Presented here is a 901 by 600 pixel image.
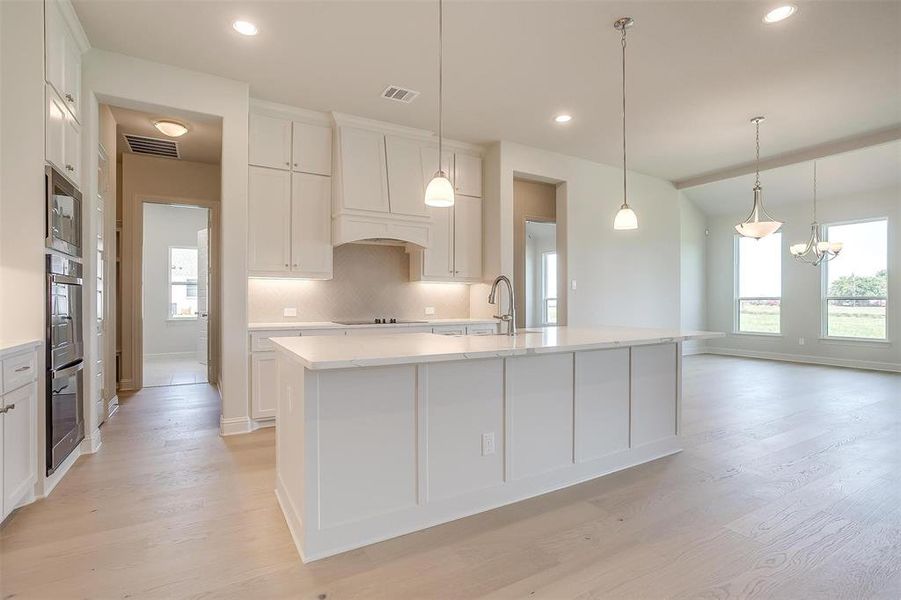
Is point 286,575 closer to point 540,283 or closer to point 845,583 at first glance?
Result: point 845,583

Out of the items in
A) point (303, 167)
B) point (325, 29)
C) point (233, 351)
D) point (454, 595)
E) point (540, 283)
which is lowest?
point (454, 595)

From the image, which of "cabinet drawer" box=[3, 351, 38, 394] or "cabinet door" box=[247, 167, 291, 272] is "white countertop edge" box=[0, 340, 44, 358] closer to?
"cabinet drawer" box=[3, 351, 38, 394]

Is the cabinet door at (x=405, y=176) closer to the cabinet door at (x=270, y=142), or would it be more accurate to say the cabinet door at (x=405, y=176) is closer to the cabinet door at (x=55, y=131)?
the cabinet door at (x=270, y=142)

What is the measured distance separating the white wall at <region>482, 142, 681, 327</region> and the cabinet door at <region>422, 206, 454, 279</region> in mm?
476

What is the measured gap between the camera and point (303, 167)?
4.45m

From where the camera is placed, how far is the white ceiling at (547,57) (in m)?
2.97

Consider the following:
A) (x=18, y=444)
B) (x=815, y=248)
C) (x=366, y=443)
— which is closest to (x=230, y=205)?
(x=18, y=444)

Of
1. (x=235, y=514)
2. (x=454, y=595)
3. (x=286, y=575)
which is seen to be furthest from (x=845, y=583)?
(x=235, y=514)

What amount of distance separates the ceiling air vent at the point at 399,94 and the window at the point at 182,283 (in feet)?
22.7

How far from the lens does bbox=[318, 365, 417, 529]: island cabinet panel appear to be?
200 cm

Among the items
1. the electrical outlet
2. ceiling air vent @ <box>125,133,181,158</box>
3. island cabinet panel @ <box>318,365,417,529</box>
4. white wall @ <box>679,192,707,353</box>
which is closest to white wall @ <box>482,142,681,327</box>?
white wall @ <box>679,192,707,353</box>

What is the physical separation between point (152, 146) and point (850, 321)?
10.3 m

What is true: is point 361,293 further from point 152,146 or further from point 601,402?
point 601,402

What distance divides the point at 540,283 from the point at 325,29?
13.9ft
